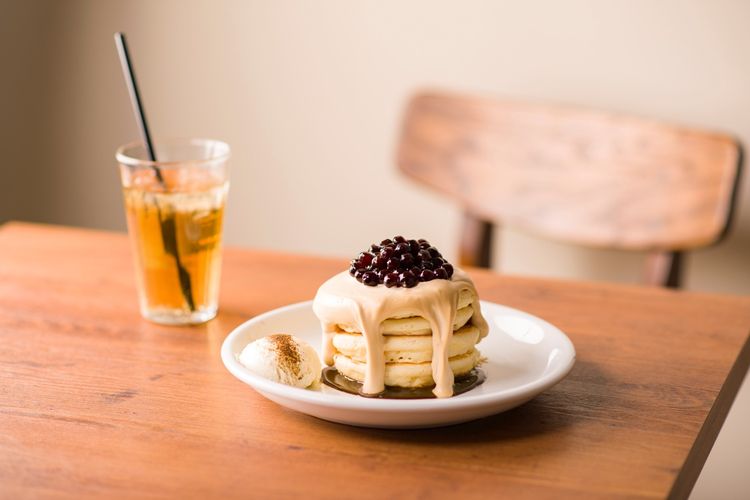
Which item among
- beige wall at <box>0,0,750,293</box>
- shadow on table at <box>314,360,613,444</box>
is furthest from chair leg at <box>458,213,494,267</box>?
shadow on table at <box>314,360,613,444</box>

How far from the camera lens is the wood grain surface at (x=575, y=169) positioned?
1896 millimetres

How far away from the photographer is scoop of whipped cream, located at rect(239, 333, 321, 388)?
998mm

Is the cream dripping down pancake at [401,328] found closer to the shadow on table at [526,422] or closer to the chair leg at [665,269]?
the shadow on table at [526,422]

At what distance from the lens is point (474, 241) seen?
2.20 metres

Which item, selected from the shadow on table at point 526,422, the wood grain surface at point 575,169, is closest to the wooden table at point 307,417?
the shadow on table at point 526,422

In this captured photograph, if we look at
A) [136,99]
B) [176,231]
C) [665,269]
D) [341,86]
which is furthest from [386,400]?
[341,86]

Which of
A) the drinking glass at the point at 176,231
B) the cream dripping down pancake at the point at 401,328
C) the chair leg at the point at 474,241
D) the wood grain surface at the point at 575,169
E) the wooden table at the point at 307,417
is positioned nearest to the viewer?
the wooden table at the point at 307,417

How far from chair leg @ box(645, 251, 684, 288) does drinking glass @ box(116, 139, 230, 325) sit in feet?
3.35

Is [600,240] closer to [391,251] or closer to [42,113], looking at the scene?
[391,251]

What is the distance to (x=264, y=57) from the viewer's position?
8.69 feet

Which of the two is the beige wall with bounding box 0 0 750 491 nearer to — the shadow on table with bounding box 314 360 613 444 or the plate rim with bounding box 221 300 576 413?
the shadow on table with bounding box 314 360 613 444

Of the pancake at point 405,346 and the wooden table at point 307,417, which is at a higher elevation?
the pancake at point 405,346

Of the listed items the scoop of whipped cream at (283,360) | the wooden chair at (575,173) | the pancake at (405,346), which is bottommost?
the wooden chair at (575,173)

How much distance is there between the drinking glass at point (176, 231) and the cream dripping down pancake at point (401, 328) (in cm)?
30
